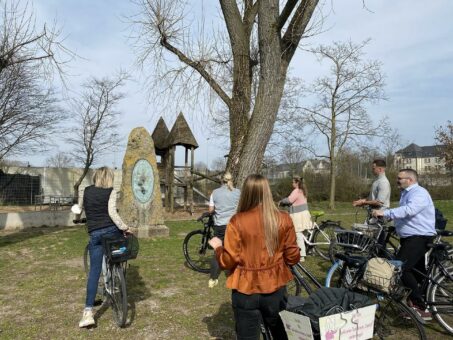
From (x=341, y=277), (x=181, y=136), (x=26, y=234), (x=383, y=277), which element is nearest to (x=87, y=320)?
(x=341, y=277)

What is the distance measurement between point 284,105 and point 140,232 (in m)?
15.4

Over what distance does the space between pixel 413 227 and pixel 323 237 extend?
4356 millimetres

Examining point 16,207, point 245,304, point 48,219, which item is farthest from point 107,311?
point 16,207

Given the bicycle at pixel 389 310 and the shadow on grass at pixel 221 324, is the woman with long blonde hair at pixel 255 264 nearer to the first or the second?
the bicycle at pixel 389 310

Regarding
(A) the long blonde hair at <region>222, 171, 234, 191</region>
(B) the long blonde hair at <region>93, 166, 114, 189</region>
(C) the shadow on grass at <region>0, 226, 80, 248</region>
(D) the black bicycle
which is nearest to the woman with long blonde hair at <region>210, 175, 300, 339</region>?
(B) the long blonde hair at <region>93, 166, 114, 189</region>

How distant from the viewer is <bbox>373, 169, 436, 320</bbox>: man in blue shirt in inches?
194

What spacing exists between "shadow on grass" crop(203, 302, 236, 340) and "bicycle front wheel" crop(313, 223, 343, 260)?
12.6 ft

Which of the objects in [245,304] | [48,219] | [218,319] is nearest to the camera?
[245,304]

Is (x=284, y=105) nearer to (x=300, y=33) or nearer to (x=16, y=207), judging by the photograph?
(x=16, y=207)

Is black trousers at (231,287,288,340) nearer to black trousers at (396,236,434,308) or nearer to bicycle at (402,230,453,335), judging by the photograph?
black trousers at (396,236,434,308)

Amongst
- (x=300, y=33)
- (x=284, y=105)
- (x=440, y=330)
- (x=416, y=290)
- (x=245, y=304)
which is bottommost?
(x=440, y=330)

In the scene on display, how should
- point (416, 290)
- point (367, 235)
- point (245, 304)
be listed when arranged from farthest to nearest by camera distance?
point (367, 235) < point (416, 290) < point (245, 304)

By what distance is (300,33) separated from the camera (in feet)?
23.8

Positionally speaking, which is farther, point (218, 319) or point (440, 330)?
point (218, 319)
